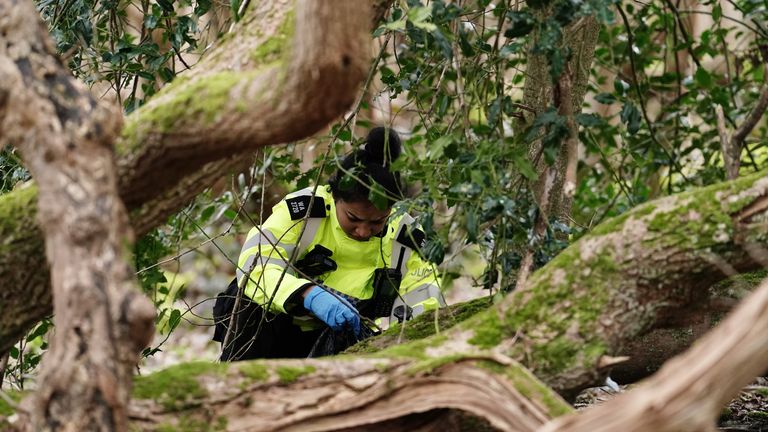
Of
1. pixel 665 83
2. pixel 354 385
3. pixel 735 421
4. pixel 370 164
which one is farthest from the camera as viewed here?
pixel 665 83

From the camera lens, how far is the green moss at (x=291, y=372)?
2.53 m

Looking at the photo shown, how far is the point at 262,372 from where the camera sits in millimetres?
2533

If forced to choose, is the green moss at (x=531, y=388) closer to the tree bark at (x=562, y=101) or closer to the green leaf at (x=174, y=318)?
the tree bark at (x=562, y=101)

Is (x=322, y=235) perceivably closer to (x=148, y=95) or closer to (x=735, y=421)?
(x=148, y=95)

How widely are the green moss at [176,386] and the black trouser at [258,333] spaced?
71.0 inches

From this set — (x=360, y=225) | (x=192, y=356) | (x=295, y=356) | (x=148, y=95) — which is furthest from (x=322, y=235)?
(x=192, y=356)

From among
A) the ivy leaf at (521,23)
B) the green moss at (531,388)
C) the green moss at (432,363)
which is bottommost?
the green moss at (531,388)

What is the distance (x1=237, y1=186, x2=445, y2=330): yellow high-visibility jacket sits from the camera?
4453 millimetres

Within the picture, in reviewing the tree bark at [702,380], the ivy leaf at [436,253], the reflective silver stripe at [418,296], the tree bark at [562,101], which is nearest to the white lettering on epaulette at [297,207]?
the reflective silver stripe at [418,296]

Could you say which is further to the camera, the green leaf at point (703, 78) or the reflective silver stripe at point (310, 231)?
the green leaf at point (703, 78)

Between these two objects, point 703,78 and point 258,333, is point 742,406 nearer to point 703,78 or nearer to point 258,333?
point 703,78

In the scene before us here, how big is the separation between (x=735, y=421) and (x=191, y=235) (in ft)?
10.3

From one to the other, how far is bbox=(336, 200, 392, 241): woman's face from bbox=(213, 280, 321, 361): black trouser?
1.67 feet

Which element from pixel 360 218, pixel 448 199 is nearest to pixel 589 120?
pixel 448 199
